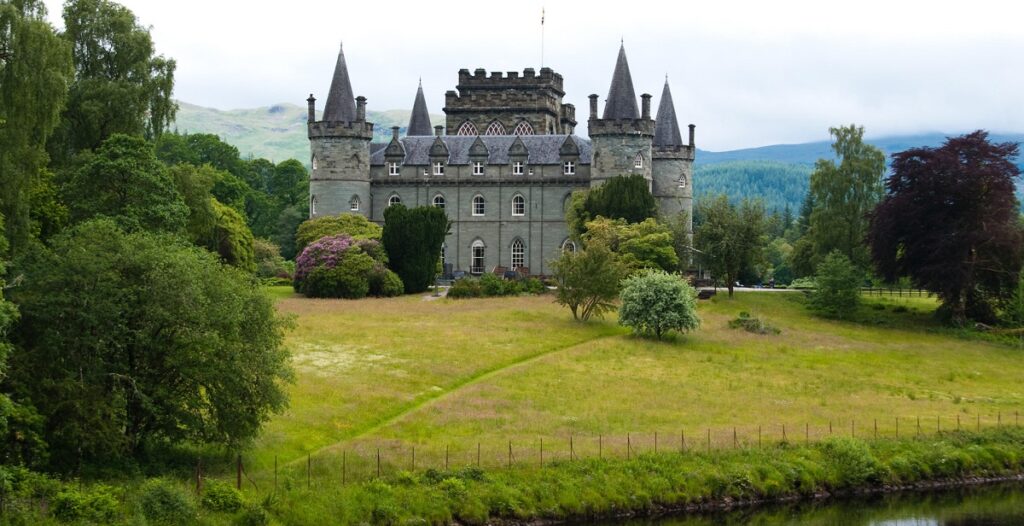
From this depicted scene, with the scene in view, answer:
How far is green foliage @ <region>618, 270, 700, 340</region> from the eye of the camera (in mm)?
56719

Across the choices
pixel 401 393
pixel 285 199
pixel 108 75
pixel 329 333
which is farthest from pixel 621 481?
pixel 285 199

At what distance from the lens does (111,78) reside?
159ft

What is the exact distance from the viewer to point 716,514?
3578 cm

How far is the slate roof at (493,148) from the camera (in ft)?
274

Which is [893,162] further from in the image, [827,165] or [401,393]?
[401,393]

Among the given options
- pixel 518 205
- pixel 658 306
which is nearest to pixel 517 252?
pixel 518 205

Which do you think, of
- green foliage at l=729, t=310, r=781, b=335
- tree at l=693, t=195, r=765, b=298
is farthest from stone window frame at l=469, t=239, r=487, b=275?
green foliage at l=729, t=310, r=781, b=335

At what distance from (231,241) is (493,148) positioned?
2291 cm

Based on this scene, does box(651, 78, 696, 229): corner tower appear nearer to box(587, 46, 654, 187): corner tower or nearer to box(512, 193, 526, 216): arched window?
box(587, 46, 654, 187): corner tower

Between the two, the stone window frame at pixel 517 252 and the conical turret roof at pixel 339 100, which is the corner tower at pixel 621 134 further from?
the conical turret roof at pixel 339 100

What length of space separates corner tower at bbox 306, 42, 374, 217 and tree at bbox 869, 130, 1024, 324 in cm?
3452

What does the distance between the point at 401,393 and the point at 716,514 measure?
12.4 m

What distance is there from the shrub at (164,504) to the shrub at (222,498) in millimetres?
549

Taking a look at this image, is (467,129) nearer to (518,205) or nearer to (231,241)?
(518,205)
